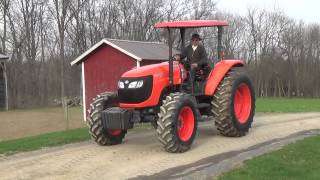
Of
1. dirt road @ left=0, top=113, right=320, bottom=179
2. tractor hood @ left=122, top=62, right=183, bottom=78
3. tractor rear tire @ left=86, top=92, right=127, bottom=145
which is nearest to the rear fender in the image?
tractor hood @ left=122, top=62, right=183, bottom=78

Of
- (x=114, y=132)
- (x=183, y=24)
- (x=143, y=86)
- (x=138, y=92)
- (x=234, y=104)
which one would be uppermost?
(x=183, y=24)

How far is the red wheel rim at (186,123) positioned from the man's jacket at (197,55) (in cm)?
151

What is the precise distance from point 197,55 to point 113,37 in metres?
48.8

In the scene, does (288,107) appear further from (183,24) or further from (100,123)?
(100,123)

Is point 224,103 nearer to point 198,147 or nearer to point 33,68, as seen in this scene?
point 198,147

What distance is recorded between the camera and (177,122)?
10.8 m

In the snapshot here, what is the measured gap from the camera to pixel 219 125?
40.8 ft

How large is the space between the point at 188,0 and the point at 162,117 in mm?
57971

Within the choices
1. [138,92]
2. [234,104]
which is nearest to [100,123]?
[138,92]

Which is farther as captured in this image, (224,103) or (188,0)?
(188,0)

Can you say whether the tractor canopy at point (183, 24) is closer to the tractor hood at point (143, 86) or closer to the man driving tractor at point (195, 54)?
the man driving tractor at point (195, 54)

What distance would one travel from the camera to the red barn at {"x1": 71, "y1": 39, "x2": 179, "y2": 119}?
87.9ft

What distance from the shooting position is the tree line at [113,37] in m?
51.5

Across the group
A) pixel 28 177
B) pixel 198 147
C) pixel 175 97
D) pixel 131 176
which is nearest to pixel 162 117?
pixel 175 97
